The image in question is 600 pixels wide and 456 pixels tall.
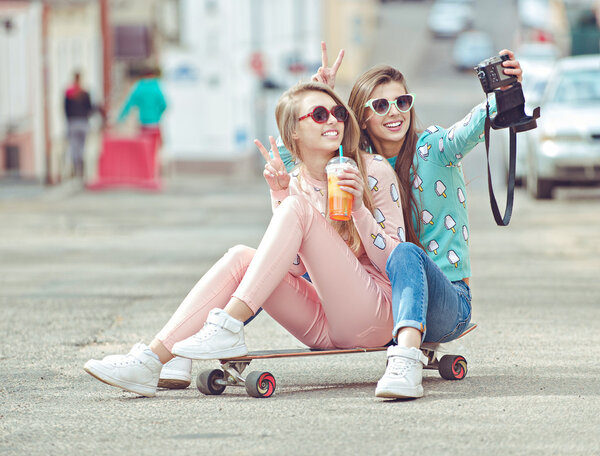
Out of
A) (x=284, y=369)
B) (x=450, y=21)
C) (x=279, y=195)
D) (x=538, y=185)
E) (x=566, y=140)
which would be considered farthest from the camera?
(x=450, y=21)

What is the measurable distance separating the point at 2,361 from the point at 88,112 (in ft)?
56.4

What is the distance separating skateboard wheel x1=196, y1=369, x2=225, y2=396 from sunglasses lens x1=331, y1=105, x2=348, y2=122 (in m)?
1.11

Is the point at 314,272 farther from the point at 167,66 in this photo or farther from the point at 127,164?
the point at 167,66

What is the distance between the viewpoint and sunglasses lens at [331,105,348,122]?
18.9ft

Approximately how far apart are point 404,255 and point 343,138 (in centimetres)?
60

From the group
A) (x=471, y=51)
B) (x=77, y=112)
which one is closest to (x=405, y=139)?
(x=77, y=112)

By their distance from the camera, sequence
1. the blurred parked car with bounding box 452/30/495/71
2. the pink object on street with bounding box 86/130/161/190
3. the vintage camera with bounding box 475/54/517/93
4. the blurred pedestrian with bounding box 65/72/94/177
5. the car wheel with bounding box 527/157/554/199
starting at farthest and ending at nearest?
the blurred parked car with bounding box 452/30/495/71 → the blurred pedestrian with bounding box 65/72/94/177 → the pink object on street with bounding box 86/130/161/190 → the car wheel with bounding box 527/157/554/199 → the vintage camera with bounding box 475/54/517/93

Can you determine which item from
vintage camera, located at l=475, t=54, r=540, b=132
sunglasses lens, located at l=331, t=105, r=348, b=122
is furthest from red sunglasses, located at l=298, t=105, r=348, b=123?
vintage camera, located at l=475, t=54, r=540, b=132

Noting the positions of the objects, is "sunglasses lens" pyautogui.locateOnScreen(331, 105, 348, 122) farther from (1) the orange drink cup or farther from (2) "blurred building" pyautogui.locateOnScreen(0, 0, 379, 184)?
(2) "blurred building" pyautogui.locateOnScreen(0, 0, 379, 184)

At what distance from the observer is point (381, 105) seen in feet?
19.2

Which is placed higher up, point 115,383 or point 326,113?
point 326,113

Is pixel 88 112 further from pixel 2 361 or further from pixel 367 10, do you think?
pixel 367 10

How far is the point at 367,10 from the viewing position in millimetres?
62375

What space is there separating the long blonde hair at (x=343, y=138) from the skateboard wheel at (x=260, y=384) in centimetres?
62
